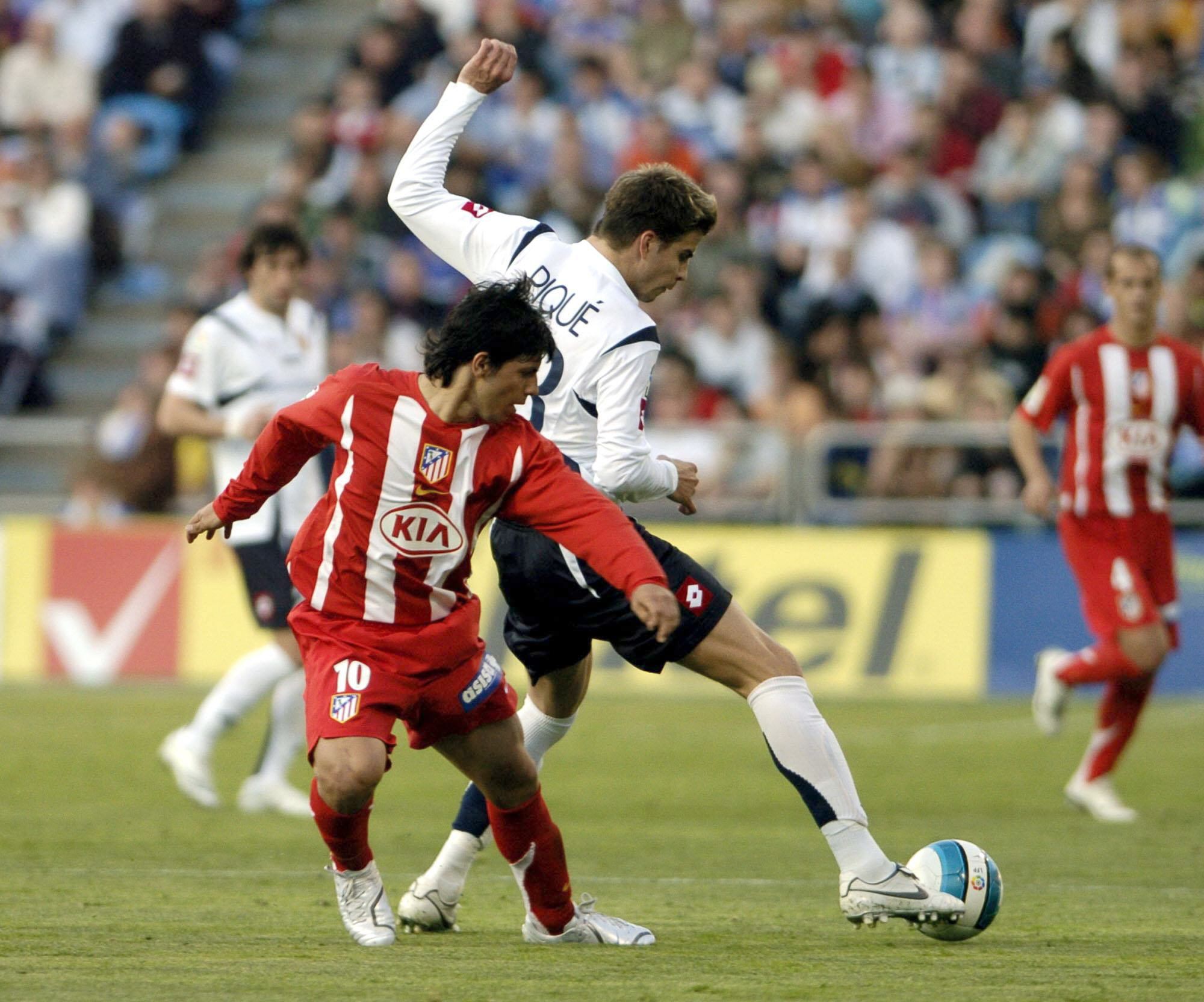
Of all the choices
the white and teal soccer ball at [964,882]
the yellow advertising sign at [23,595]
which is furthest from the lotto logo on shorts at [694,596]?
the yellow advertising sign at [23,595]

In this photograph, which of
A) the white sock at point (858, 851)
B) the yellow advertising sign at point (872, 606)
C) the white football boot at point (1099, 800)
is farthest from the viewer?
the yellow advertising sign at point (872, 606)

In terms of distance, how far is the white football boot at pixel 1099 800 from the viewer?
29.7 feet

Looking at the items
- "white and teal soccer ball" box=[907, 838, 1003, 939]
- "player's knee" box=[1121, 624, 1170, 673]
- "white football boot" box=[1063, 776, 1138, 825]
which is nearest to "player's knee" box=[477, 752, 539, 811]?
"white and teal soccer ball" box=[907, 838, 1003, 939]

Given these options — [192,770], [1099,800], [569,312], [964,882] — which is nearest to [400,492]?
[569,312]

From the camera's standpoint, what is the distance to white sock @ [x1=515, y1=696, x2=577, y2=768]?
252 inches

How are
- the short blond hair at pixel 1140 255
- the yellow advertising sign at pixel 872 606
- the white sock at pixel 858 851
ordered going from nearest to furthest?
1. the white sock at pixel 858 851
2. the short blond hair at pixel 1140 255
3. the yellow advertising sign at pixel 872 606

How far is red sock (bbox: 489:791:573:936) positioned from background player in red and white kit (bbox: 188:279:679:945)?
5.6 inches

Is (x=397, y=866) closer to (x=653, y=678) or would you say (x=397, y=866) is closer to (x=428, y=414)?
(x=428, y=414)

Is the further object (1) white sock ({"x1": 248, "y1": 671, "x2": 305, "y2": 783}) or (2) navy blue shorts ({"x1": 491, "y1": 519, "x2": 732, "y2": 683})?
(1) white sock ({"x1": 248, "y1": 671, "x2": 305, "y2": 783})

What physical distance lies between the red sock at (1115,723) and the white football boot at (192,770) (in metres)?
3.85

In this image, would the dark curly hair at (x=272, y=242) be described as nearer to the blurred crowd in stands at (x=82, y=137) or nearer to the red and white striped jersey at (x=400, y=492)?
the red and white striped jersey at (x=400, y=492)

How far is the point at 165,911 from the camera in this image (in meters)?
6.21

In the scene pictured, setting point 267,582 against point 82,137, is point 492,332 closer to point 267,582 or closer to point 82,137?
point 267,582

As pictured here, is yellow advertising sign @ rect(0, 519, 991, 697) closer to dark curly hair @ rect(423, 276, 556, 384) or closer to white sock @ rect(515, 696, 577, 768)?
white sock @ rect(515, 696, 577, 768)
